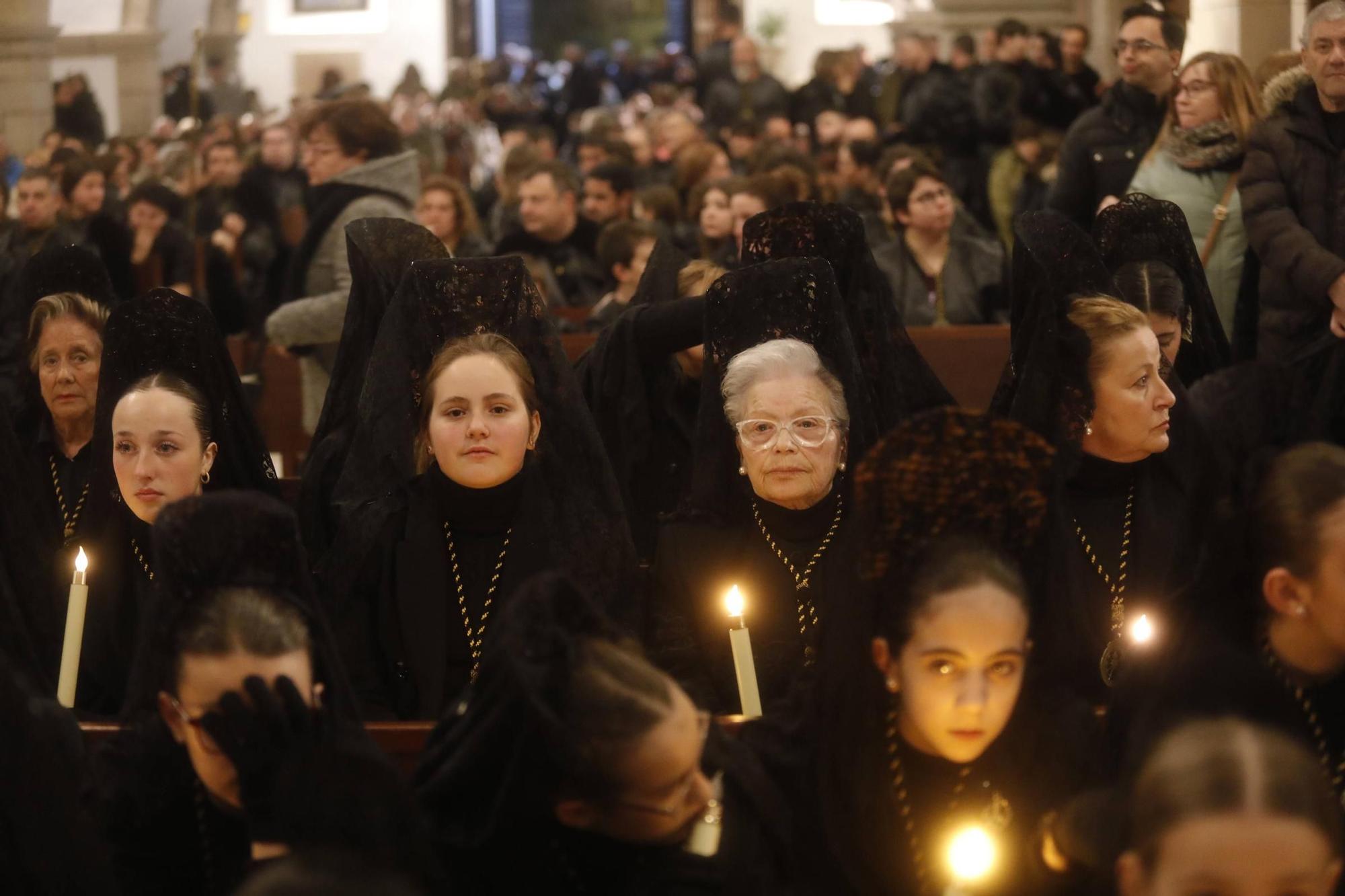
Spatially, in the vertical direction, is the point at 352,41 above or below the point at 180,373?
above

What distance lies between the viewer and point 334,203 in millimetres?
7223

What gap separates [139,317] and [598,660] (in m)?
2.28

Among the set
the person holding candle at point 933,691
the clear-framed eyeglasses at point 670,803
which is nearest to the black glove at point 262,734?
the clear-framed eyeglasses at point 670,803

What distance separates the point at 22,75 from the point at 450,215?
11102mm

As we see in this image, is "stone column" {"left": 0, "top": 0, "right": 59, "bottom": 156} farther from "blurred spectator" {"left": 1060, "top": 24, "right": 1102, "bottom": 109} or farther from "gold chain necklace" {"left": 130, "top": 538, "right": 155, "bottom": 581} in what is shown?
"gold chain necklace" {"left": 130, "top": 538, "right": 155, "bottom": 581}

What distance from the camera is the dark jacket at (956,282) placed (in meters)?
7.94

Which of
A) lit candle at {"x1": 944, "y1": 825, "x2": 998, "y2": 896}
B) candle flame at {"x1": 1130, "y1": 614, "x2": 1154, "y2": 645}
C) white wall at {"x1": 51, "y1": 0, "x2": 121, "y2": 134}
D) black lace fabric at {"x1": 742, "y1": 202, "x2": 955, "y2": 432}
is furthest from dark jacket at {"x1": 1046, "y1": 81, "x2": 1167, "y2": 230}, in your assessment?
white wall at {"x1": 51, "y1": 0, "x2": 121, "y2": 134}

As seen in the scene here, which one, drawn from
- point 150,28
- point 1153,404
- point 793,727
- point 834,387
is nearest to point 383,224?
point 834,387

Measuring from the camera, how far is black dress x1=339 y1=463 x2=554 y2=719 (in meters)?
4.43

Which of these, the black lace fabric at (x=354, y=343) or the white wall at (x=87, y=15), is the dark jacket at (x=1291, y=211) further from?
the white wall at (x=87, y=15)

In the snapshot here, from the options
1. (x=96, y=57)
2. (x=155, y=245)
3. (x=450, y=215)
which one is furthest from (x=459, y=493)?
(x=96, y=57)

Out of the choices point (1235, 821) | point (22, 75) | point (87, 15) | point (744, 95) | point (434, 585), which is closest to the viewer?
point (1235, 821)

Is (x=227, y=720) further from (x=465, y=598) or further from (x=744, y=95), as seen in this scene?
(x=744, y=95)

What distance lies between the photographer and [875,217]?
8.77m
